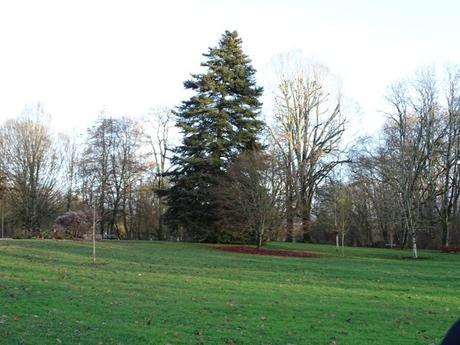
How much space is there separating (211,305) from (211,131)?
28.9m

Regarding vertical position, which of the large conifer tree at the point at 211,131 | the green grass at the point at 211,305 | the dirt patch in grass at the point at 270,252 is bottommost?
the dirt patch in grass at the point at 270,252

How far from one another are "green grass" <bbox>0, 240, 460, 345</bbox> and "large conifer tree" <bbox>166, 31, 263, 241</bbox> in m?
17.7

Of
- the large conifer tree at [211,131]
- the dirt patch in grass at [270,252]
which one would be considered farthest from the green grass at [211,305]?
the large conifer tree at [211,131]

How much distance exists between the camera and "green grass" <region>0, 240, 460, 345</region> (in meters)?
7.88

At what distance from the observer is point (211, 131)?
39.0 meters

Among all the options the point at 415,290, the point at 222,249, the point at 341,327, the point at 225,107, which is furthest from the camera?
the point at 225,107

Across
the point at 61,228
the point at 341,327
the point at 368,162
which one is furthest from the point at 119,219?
the point at 341,327

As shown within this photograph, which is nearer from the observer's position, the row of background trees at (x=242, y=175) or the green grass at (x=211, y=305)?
the green grass at (x=211, y=305)

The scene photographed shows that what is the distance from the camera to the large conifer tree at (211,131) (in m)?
37.1

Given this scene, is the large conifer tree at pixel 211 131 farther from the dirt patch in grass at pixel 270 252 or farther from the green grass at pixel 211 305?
the green grass at pixel 211 305

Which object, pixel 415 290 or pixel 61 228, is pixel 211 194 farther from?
pixel 415 290

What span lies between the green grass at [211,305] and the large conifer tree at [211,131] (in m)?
17.7

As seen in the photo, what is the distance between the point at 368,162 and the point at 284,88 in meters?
10.5

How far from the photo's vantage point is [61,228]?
111 feet
